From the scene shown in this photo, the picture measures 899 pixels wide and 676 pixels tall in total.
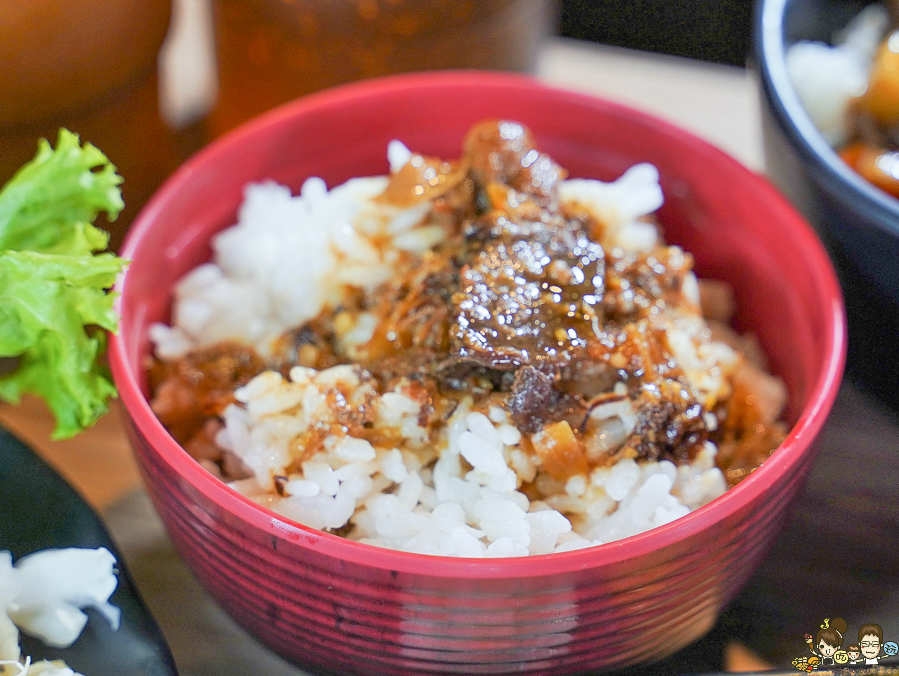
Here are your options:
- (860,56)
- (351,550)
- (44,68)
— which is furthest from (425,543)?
(860,56)

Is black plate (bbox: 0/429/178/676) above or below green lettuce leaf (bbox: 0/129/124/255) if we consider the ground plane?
below

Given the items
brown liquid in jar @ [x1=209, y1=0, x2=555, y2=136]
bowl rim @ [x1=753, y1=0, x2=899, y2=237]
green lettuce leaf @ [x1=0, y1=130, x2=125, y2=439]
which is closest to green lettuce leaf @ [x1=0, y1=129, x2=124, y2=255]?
green lettuce leaf @ [x1=0, y1=130, x2=125, y2=439]

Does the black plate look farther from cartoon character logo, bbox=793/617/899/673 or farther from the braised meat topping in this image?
cartoon character logo, bbox=793/617/899/673

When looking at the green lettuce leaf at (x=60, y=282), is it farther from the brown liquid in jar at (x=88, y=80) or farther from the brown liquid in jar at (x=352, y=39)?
the brown liquid in jar at (x=352, y=39)

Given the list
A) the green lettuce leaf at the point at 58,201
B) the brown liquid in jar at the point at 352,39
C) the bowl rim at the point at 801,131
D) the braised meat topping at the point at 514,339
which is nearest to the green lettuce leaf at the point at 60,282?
the green lettuce leaf at the point at 58,201

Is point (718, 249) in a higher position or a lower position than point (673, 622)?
higher

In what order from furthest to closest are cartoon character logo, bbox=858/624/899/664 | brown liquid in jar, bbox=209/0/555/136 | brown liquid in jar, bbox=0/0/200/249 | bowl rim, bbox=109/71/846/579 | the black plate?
brown liquid in jar, bbox=209/0/555/136
brown liquid in jar, bbox=0/0/200/249
cartoon character logo, bbox=858/624/899/664
the black plate
bowl rim, bbox=109/71/846/579

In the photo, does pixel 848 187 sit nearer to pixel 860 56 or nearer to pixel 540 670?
pixel 860 56
